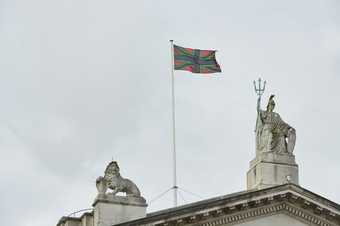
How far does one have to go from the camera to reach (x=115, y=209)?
45.1 m

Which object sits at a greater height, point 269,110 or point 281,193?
point 269,110

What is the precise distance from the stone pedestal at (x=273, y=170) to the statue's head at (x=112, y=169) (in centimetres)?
590

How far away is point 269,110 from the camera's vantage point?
49.3 metres

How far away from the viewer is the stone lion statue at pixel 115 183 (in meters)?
45.3

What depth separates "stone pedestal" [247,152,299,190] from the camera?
47969 millimetres

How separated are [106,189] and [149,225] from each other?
245 cm

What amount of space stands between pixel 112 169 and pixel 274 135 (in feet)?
23.1

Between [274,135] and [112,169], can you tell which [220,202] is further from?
[274,135]

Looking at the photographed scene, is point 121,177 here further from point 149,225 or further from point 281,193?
point 281,193

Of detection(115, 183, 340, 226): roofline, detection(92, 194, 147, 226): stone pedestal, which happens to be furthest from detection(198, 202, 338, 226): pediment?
detection(92, 194, 147, 226): stone pedestal

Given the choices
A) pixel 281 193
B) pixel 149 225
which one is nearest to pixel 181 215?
pixel 149 225

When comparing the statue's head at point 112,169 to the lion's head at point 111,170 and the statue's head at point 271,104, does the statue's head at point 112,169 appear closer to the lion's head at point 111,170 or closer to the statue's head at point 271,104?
the lion's head at point 111,170

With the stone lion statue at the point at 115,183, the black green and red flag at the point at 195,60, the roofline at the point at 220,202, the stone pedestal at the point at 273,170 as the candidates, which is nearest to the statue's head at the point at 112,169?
the stone lion statue at the point at 115,183

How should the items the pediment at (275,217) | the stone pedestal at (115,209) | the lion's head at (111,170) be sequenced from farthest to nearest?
the pediment at (275,217) < the lion's head at (111,170) < the stone pedestal at (115,209)
